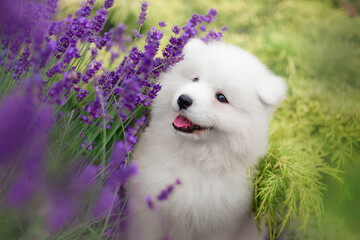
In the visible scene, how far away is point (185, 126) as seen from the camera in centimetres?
150

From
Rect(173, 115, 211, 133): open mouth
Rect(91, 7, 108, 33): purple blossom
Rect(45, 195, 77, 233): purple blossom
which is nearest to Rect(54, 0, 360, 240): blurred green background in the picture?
Rect(91, 7, 108, 33): purple blossom

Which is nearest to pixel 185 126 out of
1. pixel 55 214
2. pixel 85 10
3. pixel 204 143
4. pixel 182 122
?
pixel 182 122

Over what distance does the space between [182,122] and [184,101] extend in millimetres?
162

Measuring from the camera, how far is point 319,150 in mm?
2268

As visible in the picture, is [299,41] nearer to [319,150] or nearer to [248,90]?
[319,150]

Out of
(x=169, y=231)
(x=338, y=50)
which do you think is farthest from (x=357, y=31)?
(x=169, y=231)

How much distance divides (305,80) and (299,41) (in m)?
0.45

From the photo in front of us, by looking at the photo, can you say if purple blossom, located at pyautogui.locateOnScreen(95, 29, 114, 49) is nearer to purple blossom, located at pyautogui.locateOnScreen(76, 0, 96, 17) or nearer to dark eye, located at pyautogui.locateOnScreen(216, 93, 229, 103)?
purple blossom, located at pyautogui.locateOnScreen(76, 0, 96, 17)

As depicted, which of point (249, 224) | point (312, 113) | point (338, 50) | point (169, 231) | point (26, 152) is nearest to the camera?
point (26, 152)

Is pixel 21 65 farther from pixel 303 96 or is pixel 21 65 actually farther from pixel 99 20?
pixel 303 96

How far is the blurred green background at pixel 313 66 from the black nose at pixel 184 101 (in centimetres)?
95

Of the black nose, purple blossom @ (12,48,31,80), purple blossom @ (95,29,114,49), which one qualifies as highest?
purple blossom @ (95,29,114,49)

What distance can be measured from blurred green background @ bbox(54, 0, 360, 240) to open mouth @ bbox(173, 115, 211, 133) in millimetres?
808

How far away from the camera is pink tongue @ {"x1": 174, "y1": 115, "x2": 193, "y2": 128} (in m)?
1.51
